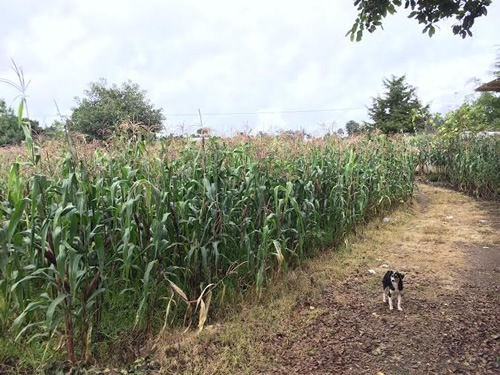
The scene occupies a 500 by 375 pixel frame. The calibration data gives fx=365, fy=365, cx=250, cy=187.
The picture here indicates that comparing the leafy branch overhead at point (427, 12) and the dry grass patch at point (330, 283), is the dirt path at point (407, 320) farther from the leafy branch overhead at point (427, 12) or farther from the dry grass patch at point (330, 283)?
the leafy branch overhead at point (427, 12)

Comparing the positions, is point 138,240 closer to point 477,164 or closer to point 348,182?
Answer: point 348,182

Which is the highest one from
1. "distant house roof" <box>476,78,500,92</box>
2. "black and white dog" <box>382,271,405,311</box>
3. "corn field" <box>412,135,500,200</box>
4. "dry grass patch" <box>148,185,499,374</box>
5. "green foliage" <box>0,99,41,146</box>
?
"distant house roof" <box>476,78,500,92</box>

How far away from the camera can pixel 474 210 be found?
7.23m

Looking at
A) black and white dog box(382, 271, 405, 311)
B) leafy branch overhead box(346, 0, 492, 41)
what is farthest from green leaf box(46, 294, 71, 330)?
leafy branch overhead box(346, 0, 492, 41)

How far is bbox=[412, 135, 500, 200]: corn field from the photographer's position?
26.8 feet

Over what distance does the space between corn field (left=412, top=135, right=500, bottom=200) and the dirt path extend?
4000mm

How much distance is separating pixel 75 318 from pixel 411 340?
2.19 metres

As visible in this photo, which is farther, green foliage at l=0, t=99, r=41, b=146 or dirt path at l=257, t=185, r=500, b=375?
green foliage at l=0, t=99, r=41, b=146

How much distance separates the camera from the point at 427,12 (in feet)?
11.4

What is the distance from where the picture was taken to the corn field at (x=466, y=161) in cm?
818

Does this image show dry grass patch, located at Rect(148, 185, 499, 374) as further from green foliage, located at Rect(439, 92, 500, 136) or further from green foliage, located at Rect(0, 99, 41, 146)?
green foliage, located at Rect(439, 92, 500, 136)

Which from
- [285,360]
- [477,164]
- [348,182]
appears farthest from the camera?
[477,164]

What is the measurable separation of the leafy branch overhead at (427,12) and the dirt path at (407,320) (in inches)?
94.0

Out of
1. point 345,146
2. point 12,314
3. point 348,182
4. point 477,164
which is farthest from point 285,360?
point 477,164
